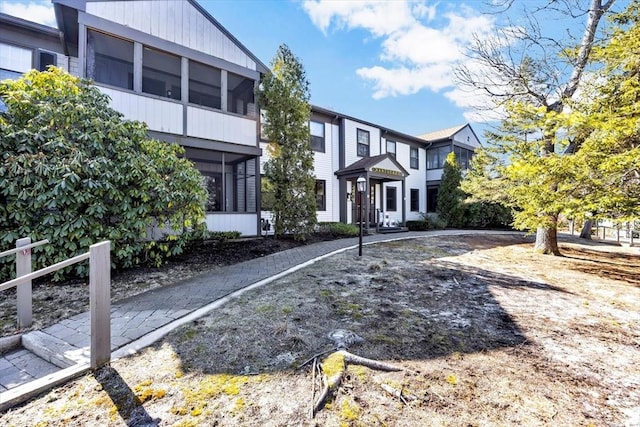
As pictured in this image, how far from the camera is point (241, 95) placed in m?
11.7

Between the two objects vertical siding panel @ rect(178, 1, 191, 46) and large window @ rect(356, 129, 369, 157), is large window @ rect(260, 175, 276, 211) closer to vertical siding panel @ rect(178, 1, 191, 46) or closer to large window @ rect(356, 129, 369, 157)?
vertical siding panel @ rect(178, 1, 191, 46)

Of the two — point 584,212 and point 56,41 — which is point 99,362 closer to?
point 584,212

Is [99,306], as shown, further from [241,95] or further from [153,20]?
[241,95]

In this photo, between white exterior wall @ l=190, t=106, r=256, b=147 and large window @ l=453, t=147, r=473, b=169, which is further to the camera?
large window @ l=453, t=147, r=473, b=169

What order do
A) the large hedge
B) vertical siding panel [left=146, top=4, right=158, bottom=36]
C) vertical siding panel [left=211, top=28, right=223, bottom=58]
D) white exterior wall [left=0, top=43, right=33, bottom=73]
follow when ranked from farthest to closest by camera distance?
vertical siding panel [left=211, top=28, right=223, bottom=58] → vertical siding panel [left=146, top=4, right=158, bottom=36] → white exterior wall [left=0, top=43, right=33, bottom=73] → the large hedge

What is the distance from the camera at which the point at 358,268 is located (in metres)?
6.33

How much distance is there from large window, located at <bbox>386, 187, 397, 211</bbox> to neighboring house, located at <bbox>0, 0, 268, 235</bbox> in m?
9.32

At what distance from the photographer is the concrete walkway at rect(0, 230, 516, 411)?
2.61 m

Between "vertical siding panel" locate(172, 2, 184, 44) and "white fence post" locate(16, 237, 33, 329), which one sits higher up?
"vertical siding panel" locate(172, 2, 184, 44)

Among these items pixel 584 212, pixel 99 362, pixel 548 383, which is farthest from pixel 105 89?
pixel 584 212

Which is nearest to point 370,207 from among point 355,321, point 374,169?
point 374,169

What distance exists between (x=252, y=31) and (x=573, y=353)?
12.7 meters

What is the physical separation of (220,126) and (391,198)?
11347mm

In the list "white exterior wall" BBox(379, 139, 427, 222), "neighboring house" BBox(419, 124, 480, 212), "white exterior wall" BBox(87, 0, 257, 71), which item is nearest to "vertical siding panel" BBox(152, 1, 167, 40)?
"white exterior wall" BBox(87, 0, 257, 71)
